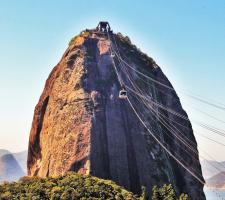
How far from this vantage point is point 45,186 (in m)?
40.7

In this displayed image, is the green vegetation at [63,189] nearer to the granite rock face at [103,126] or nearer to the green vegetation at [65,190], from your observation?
the green vegetation at [65,190]

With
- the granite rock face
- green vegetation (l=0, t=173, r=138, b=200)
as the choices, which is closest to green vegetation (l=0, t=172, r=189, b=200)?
green vegetation (l=0, t=173, r=138, b=200)

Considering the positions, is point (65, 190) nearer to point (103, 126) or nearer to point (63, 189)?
point (63, 189)

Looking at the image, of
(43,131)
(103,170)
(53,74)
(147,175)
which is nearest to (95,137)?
(103,170)

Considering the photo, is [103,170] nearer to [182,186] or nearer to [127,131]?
[127,131]

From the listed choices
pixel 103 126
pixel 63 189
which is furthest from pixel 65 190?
pixel 103 126

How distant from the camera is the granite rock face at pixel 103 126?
53425 mm

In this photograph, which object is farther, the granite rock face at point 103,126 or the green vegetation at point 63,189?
the granite rock face at point 103,126

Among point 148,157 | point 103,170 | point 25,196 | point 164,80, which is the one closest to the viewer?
point 25,196

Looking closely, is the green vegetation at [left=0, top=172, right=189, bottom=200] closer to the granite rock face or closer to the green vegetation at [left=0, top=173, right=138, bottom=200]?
the green vegetation at [left=0, top=173, right=138, bottom=200]

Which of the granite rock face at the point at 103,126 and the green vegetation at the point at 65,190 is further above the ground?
the granite rock face at the point at 103,126

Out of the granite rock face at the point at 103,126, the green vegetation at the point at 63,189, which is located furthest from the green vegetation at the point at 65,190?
the granite rock face at the point at 103,126

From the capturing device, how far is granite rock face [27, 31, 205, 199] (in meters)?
53.4

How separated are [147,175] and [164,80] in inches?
903
